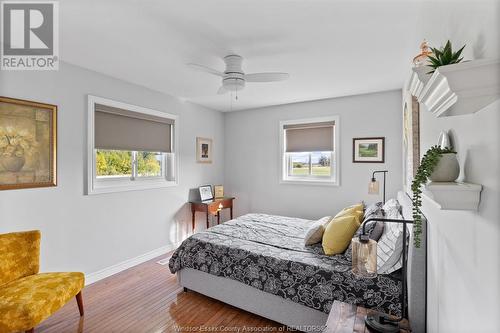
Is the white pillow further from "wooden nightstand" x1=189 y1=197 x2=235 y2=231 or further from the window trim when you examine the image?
the window trim

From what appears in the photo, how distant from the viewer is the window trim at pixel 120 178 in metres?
2.94

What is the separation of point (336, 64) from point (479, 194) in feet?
7.83

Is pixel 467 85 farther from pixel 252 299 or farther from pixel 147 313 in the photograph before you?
pixel 147 313

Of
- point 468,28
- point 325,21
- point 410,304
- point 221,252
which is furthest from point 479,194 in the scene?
point 221,252

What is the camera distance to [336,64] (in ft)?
9.05

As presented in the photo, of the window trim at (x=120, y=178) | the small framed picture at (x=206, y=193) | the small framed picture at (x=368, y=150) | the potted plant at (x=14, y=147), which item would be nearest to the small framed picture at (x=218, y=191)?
the small framed picture at (x=206, y=193)

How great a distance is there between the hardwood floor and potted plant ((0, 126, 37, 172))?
147 centimetres

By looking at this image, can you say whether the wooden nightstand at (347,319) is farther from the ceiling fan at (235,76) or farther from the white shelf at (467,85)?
the ceiling fan at (235,76)

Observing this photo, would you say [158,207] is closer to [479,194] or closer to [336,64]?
[336,64]

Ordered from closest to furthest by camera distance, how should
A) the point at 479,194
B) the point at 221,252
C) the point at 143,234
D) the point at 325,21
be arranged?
1. the point at 479,194
2. the point at 325,21
3. the point at 221,252
4. the point at 143,234

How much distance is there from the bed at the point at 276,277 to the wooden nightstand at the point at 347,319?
6.0 inches

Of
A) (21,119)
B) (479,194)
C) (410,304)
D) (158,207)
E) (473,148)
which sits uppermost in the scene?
(21,119)

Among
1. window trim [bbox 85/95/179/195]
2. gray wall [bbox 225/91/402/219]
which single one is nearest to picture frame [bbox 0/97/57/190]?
window trim [bbox 85/95/179/195]

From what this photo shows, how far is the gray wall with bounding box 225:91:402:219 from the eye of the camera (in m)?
3.71
